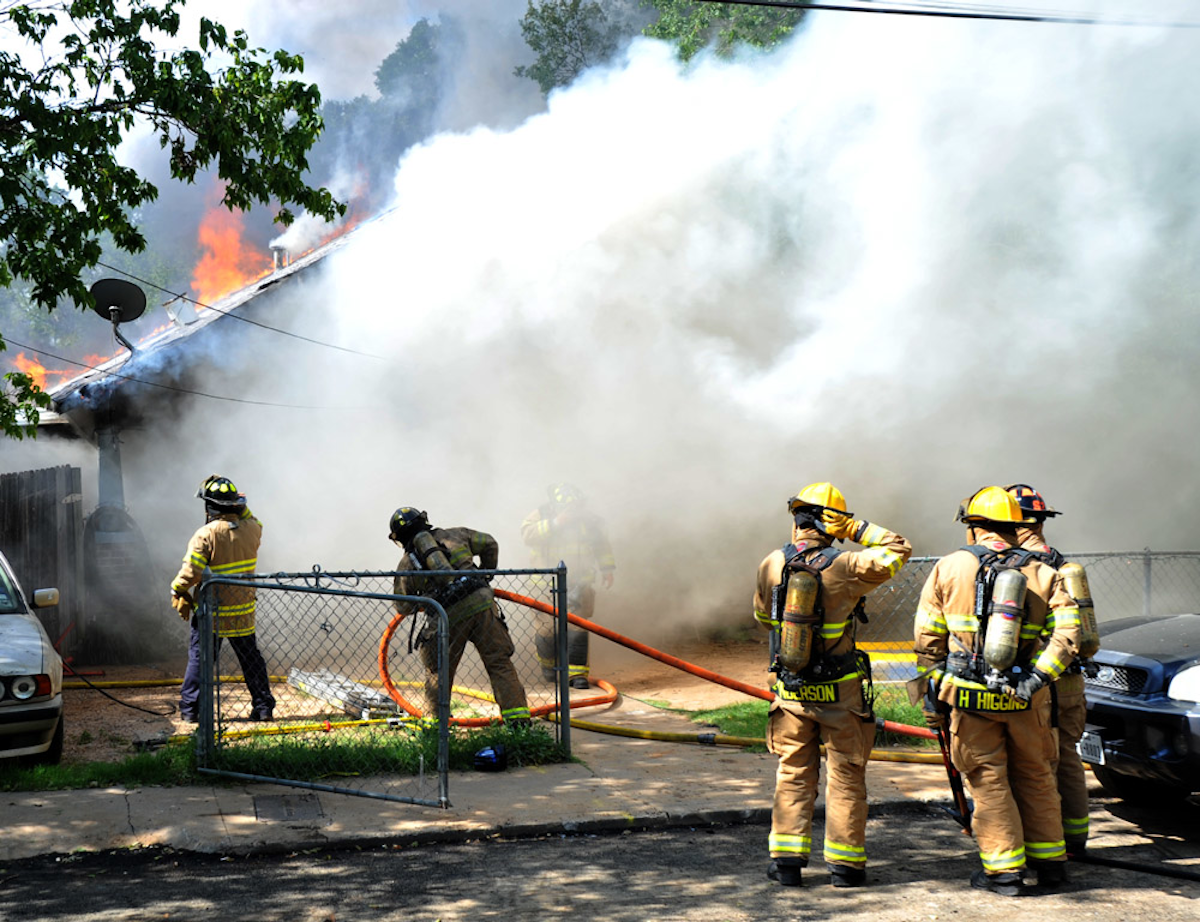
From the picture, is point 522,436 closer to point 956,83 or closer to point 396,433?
point 396,433

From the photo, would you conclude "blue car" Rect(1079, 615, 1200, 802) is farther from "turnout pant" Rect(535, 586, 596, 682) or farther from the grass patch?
"turnout pant" Rect(535, 586, 596, 682)

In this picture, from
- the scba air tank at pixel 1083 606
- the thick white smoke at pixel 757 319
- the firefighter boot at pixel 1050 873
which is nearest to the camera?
the firefighter boot at pixel 1050 873

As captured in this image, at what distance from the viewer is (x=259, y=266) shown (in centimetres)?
3650

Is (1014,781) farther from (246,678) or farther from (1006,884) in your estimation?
(246,678)

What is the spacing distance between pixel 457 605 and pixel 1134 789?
12.9 ft

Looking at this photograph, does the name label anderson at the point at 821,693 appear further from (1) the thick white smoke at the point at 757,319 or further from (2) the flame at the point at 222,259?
(2) the flame at the point at 222,259

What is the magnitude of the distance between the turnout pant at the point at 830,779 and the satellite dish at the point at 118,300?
30.6ft

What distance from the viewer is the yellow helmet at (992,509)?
4684 millimetres

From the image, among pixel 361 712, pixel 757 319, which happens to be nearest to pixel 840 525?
pixel 361 712

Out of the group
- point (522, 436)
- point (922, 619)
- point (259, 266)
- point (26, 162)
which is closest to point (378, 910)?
point (922, 619)

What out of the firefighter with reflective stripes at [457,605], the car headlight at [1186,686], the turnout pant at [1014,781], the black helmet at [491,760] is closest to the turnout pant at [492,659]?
the firefighter with reflective stripes at [457,605]

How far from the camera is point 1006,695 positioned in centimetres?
436

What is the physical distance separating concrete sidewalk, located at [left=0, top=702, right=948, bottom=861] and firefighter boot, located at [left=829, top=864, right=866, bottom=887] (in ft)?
3.25

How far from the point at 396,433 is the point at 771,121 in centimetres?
547
